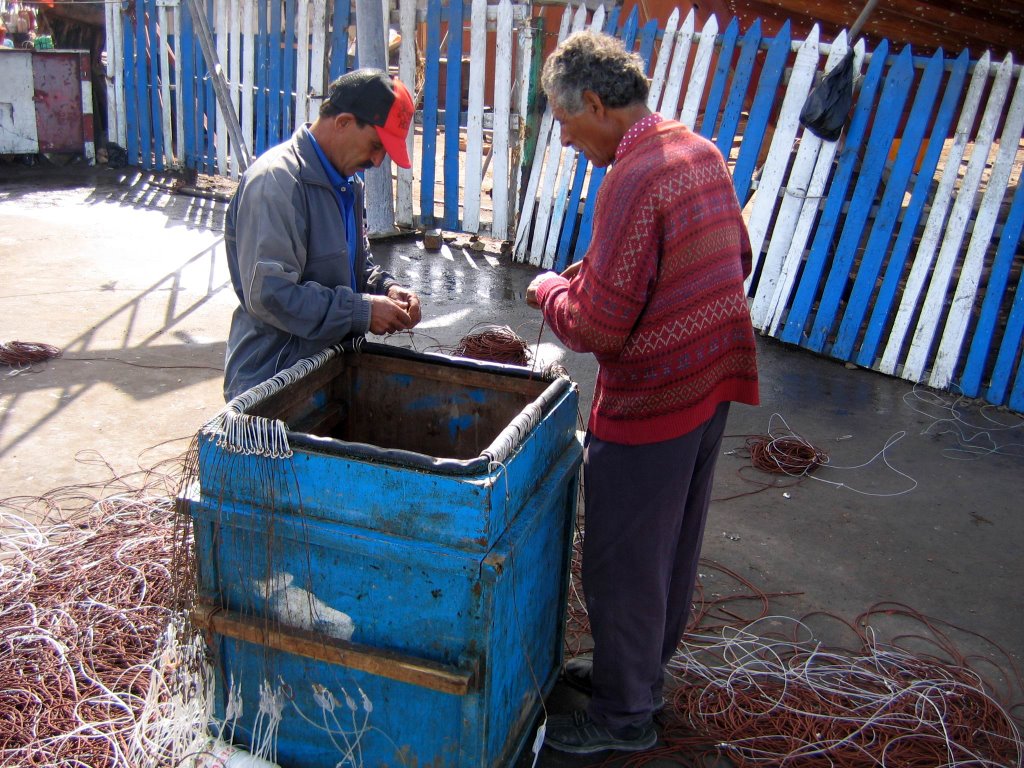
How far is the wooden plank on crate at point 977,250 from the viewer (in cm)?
552

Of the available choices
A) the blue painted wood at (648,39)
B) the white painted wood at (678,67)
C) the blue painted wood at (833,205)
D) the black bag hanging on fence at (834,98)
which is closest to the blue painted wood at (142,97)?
the blue painted wood at (648,39)

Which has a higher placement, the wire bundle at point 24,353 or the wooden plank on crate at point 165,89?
the wooden plank on crate at point 165,89

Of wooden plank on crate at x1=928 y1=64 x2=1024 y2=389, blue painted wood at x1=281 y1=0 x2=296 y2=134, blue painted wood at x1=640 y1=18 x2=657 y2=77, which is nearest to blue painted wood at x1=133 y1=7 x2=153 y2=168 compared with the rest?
blue painted wood at x1=281 y1=0 x2=296 y2=134

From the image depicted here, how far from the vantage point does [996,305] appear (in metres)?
5.62

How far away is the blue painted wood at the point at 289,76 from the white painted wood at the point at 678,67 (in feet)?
13.4

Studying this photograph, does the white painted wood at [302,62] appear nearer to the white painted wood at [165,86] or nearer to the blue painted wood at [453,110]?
the blue painted wood at [453,110]

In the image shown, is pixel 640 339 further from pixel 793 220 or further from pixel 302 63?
pixel 302 63

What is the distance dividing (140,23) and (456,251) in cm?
551

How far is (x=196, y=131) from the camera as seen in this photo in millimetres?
10812

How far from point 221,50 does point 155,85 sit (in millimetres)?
1240

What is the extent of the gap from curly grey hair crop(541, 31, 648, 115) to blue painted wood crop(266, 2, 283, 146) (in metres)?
7.87

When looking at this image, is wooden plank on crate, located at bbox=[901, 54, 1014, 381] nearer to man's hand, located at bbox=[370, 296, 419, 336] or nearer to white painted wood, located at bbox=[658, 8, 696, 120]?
white painted wood, located at bbox=[658, 8, 696, 120]

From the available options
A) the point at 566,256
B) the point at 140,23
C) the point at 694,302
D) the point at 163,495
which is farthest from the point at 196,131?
the point at 694,302

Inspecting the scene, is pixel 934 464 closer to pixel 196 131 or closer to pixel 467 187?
pixel 467 187
